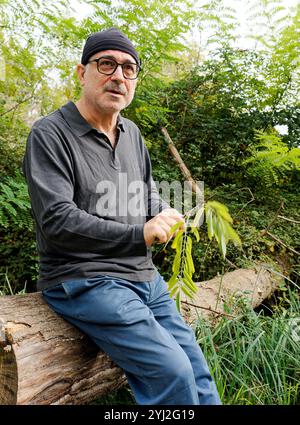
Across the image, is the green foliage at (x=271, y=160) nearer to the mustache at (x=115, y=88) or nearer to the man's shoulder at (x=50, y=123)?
the mustache at (x=115, y=88)

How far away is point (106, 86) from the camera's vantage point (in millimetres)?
2229

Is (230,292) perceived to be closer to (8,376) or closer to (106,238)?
(106,238)

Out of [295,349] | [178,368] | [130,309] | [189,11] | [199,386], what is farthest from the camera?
[189,11]

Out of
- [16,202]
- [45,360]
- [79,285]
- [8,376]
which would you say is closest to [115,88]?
[79,285]

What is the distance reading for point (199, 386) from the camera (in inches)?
79.2

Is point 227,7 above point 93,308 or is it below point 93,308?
above

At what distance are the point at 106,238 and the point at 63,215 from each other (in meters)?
0.23

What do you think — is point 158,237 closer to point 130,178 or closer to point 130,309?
point 130,309

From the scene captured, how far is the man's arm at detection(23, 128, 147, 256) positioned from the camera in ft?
6.15

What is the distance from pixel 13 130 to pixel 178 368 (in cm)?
457

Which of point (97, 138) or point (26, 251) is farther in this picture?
point (26, 251)

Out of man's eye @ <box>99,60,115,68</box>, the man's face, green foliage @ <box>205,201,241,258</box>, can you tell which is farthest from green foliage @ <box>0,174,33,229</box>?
green foliage @ <box>205,201,241,258</box>

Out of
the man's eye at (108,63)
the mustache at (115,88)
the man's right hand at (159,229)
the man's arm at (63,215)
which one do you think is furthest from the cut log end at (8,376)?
the man's eye at (108,63)
